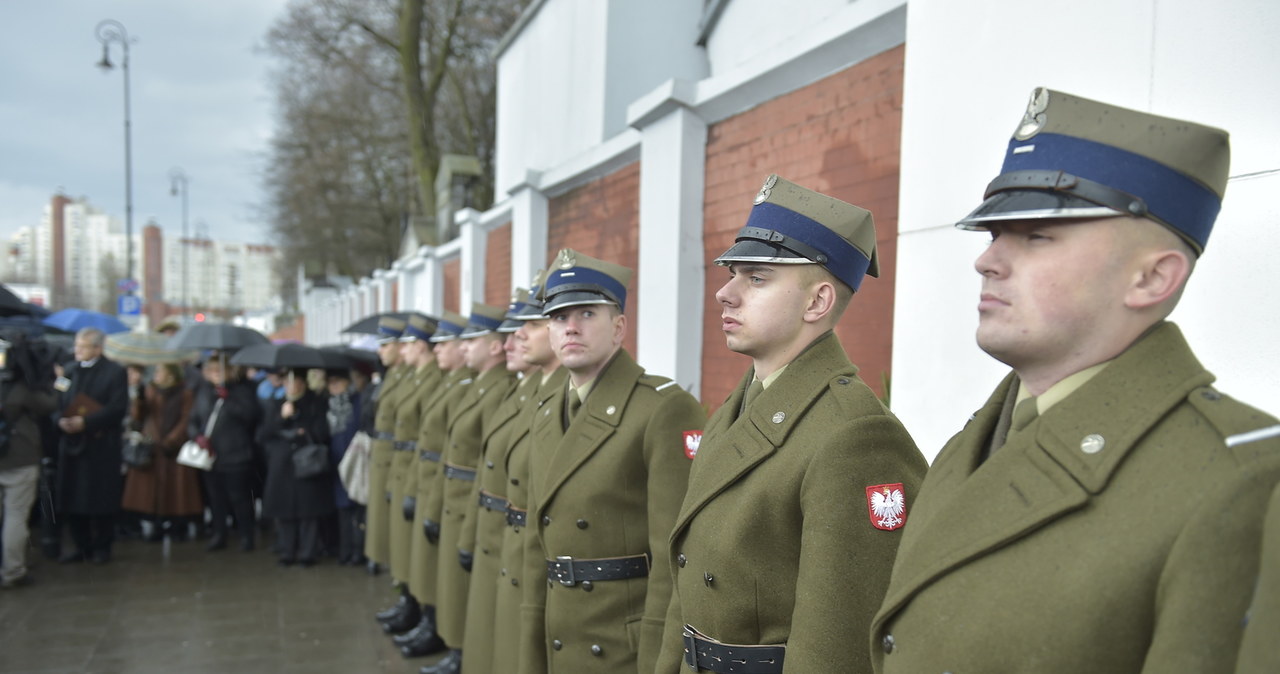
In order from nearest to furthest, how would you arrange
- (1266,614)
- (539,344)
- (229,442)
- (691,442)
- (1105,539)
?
1. (1266,614)
2. (1105,539)
3. (691,442)
4. (539,344)
5. (229,442)

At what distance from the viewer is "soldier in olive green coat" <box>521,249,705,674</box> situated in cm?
278

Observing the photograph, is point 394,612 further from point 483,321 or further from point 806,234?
point 806,234

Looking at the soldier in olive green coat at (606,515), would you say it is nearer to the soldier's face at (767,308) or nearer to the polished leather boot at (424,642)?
the soldier's face at (767,308)

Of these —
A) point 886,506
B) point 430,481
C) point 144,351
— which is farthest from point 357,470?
point 886,506

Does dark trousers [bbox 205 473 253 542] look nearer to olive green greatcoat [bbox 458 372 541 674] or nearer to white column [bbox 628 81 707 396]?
olive green greatcoat [bbox 458 372 541 674]

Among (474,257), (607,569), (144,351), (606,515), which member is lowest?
(607,569)

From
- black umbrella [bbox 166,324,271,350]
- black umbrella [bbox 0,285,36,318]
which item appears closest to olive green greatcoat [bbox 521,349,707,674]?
black umbrella [bbox 0,285,36,318]

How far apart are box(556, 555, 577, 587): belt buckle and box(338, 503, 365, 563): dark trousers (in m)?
5.27

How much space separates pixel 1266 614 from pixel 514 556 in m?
2.85

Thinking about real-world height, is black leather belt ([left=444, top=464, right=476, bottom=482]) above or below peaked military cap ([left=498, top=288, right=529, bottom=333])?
below

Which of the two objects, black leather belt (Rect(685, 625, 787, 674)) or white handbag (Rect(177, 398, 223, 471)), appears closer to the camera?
black leather belt (Rect(685, 625, 787, 674))


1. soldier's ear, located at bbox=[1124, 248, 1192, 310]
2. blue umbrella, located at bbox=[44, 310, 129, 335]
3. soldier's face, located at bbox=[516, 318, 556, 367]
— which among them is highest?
soldier's ear, located at bbox=[1124, 248, 1192, 310]

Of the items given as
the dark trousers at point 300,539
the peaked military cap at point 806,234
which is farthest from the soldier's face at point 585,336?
the dark trousers at point 300,539

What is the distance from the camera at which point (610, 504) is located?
9.36 ft
